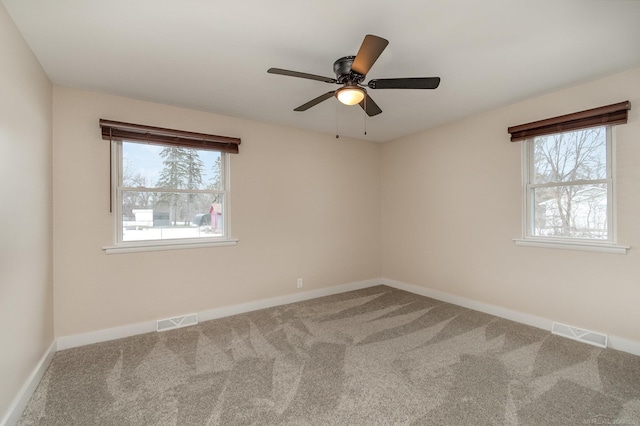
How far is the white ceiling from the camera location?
1701 mm

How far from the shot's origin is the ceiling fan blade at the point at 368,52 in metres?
1.55

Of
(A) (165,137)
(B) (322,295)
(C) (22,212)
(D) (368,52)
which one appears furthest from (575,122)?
(C) (22,212)

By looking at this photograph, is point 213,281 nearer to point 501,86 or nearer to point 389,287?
point 389,287

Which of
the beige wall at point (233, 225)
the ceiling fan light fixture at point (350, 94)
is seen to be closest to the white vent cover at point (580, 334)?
the beige wall at point (233, 225)

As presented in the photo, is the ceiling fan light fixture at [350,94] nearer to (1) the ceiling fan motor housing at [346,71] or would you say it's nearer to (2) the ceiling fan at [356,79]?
(2) the ceiling fan at [356,79]

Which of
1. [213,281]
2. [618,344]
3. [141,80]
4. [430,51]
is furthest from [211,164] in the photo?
[618,344]

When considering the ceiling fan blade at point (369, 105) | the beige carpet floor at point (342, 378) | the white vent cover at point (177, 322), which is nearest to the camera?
the beige carpet floor at point (342, 378)

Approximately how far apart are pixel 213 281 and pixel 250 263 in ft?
1.60

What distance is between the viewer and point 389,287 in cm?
463

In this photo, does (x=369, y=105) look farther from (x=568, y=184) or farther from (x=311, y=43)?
(x=568, y=184)

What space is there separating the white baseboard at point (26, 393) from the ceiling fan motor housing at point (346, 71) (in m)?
2.94

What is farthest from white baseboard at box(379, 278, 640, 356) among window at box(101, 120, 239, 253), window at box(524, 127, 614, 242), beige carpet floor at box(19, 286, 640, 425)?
window at box(101, 120, 239, 253)

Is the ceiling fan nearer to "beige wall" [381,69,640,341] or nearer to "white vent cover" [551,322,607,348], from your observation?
"beige wall" [381,69,640,341]

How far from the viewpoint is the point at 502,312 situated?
3297 mm
